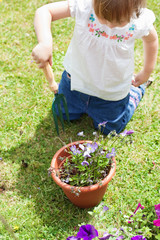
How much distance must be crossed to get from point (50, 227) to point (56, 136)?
31.8 inches

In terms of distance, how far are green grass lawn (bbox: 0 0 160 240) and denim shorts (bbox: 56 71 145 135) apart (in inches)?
5.6

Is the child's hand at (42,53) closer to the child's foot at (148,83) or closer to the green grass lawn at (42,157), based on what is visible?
the green grass lawn at (42,157)

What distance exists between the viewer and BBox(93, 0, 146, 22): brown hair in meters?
1.45

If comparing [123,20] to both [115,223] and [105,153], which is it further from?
[115,223]

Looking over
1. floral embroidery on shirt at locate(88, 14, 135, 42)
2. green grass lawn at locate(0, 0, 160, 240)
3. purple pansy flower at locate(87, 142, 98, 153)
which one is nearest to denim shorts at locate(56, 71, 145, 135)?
green grass lawn at locate(0, 0, 160, 240)

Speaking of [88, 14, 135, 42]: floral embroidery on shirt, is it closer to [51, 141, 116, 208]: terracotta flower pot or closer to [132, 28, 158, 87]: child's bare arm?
[132, 28, 158, 87]: child's bare arm

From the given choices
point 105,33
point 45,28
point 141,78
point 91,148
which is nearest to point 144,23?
point 105,33

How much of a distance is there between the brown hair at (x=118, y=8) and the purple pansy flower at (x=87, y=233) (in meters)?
1.15

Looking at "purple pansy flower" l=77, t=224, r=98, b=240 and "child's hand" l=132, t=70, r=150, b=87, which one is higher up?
"child's hand" l=132, t=70, r=150, b=87

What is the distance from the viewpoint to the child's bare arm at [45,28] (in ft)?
5.28

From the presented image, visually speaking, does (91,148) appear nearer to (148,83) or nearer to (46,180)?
(46,180)

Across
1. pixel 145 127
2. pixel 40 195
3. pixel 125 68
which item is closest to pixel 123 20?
pixel 125 68

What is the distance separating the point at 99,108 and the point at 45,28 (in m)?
0.84

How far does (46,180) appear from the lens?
2.12 metres
